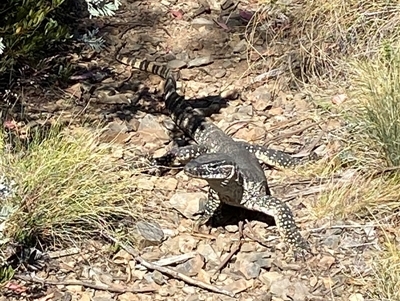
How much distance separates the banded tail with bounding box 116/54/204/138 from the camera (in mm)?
6434

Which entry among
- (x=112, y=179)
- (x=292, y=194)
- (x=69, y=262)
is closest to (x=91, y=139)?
(x=112, y=179)

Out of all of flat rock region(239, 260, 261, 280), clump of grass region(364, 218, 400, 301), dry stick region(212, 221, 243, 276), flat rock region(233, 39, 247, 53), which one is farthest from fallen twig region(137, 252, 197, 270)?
flat rock region(233, 39, 247, 53)

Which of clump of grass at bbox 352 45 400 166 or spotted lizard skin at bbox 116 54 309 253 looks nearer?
spotted lizard skin at bbox 116 54 309 253

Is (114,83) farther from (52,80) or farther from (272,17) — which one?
(272,17)

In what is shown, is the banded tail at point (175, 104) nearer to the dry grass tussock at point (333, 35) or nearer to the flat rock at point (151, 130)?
the flat rock at point (151, 130)

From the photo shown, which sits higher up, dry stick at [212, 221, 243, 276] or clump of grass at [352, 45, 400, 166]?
clump of grass at [352, 45, 400, 166]

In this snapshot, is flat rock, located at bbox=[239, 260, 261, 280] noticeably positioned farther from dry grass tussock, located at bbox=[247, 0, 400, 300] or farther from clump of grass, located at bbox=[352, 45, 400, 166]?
clump of grass, located at bbox=[352, 45, 400, 166]

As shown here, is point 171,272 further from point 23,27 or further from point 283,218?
point 23,27

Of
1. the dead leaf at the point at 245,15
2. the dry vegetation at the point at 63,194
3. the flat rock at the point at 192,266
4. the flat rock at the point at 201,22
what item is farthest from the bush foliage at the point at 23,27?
the dead leaf at the point at 245,15

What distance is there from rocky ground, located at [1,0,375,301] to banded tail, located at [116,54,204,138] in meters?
0.08

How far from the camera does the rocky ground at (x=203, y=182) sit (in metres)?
4.98

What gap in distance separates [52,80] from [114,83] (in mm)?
490

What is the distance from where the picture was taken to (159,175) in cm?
598

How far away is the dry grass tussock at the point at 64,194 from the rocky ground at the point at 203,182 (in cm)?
13
